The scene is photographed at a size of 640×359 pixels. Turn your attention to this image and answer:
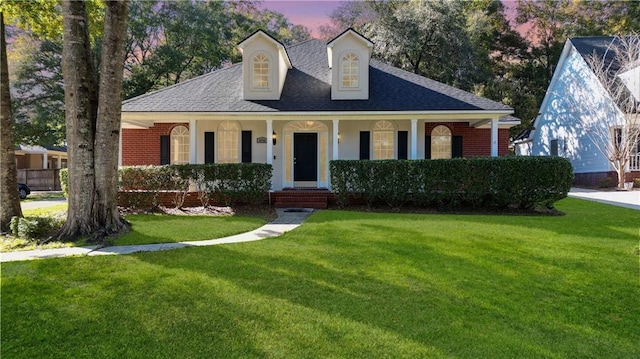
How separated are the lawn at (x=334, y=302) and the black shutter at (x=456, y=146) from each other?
8511 millimetres

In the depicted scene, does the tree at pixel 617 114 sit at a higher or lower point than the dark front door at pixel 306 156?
higher

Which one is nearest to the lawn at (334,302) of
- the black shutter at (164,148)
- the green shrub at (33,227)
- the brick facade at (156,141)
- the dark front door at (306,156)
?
the green shrub at (33,227)

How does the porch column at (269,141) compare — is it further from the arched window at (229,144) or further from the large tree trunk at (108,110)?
the large tree trunk at (108,110)

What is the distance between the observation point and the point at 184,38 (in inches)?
973

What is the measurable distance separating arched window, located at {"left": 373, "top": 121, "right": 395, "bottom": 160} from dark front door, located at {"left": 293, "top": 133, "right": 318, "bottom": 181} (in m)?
2.36

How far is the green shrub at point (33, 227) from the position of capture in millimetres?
7359

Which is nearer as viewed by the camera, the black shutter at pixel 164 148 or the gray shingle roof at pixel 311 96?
the gray shingle roof at pixel 311 96

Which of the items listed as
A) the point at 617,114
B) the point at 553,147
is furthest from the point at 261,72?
the point at 553,147

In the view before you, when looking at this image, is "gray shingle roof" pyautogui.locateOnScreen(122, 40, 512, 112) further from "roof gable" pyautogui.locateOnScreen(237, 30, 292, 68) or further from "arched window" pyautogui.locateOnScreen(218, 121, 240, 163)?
"roof gable" pyautogui.locateOnScreen(237, 30, 292, 68)

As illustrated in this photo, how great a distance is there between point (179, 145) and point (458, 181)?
10.7 m

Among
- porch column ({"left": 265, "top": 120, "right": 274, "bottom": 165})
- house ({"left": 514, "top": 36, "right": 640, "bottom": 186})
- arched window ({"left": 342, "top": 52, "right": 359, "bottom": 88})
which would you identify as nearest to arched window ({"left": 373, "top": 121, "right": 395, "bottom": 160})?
arched window ({"left": 342, "top": 52, "right": 359, "bottom": 88})

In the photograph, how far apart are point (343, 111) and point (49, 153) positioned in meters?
31.8

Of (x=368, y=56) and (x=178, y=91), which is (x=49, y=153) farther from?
(x=368, y=56)

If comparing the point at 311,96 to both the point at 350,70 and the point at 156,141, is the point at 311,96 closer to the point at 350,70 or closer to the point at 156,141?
the point at 350,70
